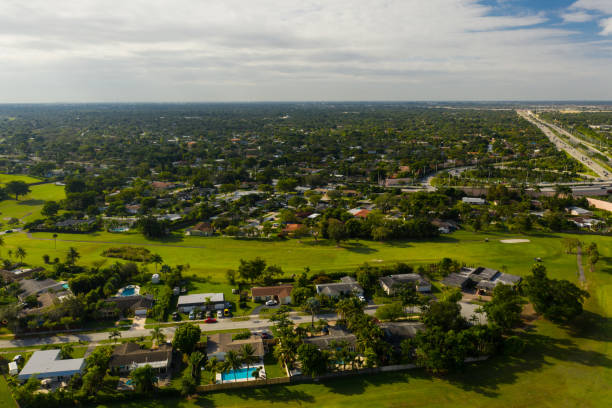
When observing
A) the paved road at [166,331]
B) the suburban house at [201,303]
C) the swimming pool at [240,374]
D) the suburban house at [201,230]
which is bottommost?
the swimming pool at [240,374]

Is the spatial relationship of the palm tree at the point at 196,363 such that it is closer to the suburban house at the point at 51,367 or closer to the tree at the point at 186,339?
the tree at the point at 186,339

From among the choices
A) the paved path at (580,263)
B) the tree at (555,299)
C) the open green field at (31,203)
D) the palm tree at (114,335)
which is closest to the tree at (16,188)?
the open green field at (31,203)

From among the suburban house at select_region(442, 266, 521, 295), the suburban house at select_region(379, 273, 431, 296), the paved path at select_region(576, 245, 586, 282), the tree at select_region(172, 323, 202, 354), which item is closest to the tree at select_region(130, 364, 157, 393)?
the tree at select_region(172, 323, 202, 354)

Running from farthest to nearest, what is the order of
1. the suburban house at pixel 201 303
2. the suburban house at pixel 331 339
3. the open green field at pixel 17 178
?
the open green field at pixel 17 178 → the suburban house at pixel 201 303 → the suburban house at pixel 331 339

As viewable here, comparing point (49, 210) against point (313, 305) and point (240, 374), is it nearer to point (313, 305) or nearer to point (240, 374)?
point (313, 305)

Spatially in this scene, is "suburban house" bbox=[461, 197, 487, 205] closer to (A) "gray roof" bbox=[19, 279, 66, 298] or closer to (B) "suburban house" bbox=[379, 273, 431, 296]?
(B) "suburban house" bbox=[379, 273, 431, 296]

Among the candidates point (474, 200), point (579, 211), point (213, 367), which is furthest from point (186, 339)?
point (579, 211)
